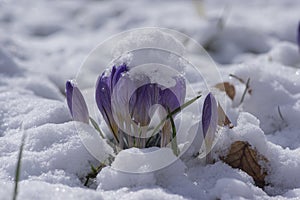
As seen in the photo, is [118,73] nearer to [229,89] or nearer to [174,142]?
[174,142]

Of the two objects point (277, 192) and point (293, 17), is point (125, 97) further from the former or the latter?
point (293, 17)

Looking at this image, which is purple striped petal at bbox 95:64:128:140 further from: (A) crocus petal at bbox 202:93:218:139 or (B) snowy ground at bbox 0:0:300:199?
(A) crocus petal at bbox 202:93:218:139

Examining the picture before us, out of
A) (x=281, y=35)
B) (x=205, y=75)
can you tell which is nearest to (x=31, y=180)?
(x=205, y=75)

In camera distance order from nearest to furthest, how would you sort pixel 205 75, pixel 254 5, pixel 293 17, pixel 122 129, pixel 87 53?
pixel 122 129 → pixel 205 75 → pixel 87 53 → pixel 293 17 → pixel 254 5

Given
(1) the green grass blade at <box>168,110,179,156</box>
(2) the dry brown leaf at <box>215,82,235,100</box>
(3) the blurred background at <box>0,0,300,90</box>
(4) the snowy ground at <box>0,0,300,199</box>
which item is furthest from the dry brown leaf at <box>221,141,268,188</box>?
(3) the blurred background at <box>0,0,300,90</box>

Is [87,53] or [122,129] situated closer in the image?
[122,129]


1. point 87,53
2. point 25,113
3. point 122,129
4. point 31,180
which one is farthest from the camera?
point 87,53
